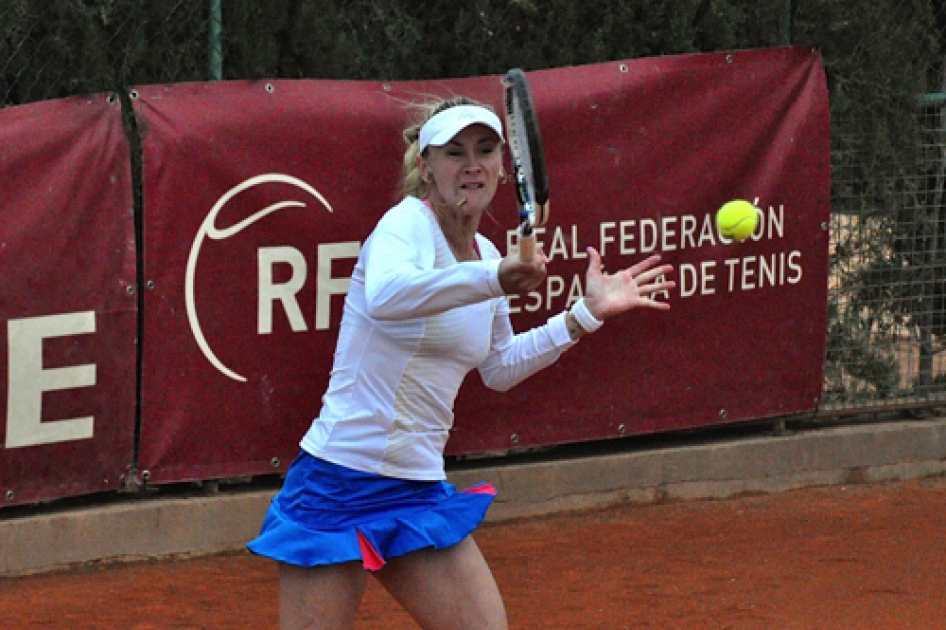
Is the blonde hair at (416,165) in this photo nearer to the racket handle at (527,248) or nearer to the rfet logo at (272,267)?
the racket handle at (527,248)

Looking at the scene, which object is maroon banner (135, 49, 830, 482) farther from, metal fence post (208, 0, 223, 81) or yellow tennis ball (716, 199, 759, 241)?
yellow tennis ball (716, 199, 759, 241)

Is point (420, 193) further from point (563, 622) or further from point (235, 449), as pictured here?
point (235, 449)

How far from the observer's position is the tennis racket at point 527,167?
3.20m

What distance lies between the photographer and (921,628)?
18.5ft

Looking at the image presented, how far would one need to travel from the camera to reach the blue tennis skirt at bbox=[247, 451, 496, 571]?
3.60m

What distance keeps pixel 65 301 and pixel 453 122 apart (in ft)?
9.39

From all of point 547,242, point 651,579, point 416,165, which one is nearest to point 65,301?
point 547,242

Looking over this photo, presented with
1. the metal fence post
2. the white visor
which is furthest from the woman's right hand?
the metal fence post

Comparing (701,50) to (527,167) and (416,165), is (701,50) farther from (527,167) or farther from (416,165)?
(527,167)

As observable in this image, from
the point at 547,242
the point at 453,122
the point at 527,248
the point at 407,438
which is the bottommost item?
the point at 407,438

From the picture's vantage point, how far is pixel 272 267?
6387mm

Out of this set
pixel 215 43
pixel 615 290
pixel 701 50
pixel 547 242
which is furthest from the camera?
pixel 701 50

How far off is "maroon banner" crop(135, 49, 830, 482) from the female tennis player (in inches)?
104

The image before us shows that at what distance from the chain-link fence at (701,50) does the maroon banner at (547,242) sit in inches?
11.8
